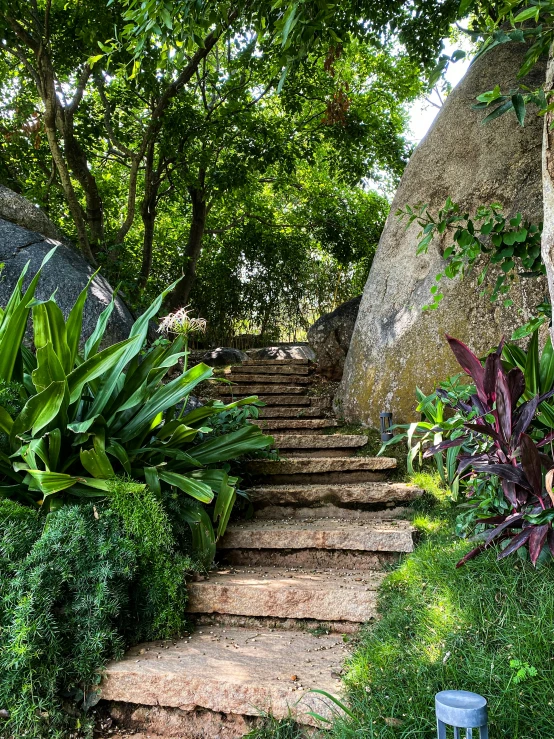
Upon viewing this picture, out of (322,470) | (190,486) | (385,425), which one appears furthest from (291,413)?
(190,486)

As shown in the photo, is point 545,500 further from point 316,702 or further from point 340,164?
point 340,164

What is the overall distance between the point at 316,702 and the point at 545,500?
3.18ft

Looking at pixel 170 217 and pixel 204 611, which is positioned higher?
pixel 170 217

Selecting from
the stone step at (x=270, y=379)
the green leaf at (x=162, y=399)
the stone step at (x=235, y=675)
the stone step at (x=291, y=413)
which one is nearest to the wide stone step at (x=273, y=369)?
the stone step at (x=270, y=379)

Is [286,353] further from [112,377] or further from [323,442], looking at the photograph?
[112,377]

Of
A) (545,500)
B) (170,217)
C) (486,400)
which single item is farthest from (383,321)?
(170,217)

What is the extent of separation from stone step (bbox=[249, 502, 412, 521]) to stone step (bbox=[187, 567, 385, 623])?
0.62 m

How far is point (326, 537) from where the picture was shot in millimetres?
2613

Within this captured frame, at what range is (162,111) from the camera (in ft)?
16.6

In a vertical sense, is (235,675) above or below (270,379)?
below

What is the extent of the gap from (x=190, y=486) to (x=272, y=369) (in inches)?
150

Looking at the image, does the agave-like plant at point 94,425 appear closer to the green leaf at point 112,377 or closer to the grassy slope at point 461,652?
the green leaf at point 112,377

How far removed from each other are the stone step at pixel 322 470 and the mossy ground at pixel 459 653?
136cm

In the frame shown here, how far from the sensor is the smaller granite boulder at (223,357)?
7324 mm
